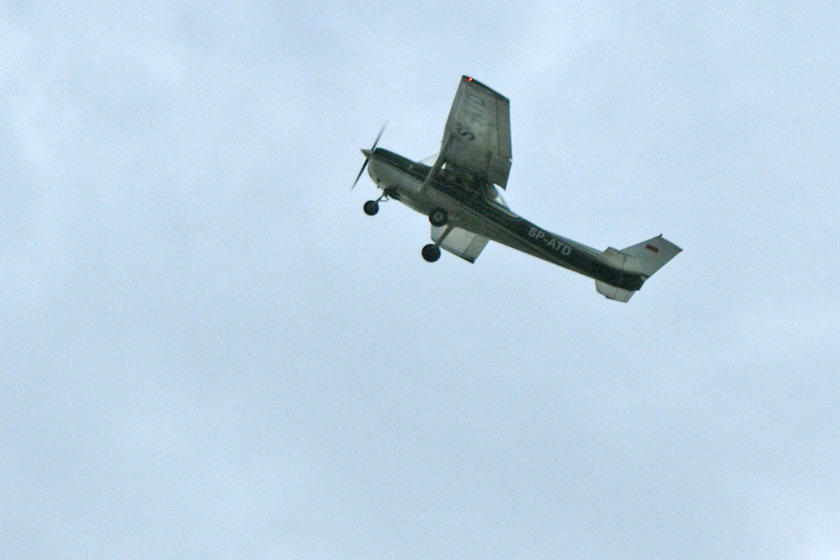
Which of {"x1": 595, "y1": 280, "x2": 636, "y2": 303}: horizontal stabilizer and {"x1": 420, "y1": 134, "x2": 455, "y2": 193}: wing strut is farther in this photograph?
{"x1": 595, "y1": 280, "x2": 636, "y2": 303}: horizontal stabilizer

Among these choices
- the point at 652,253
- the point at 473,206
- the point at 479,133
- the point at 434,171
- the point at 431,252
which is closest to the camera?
the point at 479,133

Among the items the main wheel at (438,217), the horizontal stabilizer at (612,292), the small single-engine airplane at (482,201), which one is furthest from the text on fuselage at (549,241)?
the main wheel at (438,217)

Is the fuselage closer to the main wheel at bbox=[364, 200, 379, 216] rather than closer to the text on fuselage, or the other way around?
the text on fuselage

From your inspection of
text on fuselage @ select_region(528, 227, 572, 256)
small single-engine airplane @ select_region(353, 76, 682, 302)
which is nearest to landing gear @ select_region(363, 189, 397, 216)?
small single-engine airplane @ select_region(353, 76, 682, 302)

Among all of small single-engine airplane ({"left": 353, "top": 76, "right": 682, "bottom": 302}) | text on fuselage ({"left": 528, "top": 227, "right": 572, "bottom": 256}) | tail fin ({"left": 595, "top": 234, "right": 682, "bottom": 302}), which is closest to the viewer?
small single-engine airplane ({"left": 353, "top": 76, "right": 682, "bottom": 302})

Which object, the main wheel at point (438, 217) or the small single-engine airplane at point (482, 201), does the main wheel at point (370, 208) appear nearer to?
the small single-engine airplane at point (482, 201)

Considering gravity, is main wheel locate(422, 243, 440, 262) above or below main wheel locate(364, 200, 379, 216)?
below

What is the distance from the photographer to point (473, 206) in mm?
30625

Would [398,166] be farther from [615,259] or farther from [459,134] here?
[615,259]

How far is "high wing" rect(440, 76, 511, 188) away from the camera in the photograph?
2848 centimetres

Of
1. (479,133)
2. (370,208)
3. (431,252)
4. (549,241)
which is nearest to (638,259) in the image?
(549,241)

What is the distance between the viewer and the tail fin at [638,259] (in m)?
31.4

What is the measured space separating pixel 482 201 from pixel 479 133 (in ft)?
6.59

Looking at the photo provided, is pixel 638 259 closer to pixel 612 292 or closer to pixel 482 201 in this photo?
pixel 612 292
